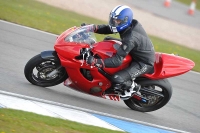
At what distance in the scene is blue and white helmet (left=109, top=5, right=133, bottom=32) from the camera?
28.3 ft

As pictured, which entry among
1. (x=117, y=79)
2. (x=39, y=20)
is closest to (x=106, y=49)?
(x=117, y=79)

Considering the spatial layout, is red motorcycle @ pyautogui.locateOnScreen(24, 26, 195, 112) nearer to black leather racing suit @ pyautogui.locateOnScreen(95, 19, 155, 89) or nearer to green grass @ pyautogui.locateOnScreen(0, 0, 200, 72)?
black leather racing suit @ pyautogui.locateOnScreen(95, 19, 155, 89)

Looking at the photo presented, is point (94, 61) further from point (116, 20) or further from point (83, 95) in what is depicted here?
point (83, 95)

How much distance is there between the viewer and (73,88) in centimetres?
926

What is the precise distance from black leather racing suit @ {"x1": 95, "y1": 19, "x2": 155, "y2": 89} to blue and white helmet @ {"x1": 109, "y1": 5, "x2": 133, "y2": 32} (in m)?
0.14

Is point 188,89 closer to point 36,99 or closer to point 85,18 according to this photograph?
point 36,99

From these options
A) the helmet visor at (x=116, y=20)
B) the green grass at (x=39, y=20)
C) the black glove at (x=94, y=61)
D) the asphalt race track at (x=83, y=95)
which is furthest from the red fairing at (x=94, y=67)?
the green grass at (x=39, y=20)

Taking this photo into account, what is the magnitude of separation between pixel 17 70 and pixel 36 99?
69.7 inches

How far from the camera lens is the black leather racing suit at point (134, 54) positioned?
870 centimetres

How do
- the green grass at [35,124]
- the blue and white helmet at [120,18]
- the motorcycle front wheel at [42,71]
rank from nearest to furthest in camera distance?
1. the green grass at [35,124]
2. the blue and white helmet at [120,18]
3. the motorcycle front wheel at [42,71]

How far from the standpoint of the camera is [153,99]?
9.55 meters

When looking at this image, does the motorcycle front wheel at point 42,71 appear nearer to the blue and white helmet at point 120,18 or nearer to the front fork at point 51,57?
the front fork at point 51,57

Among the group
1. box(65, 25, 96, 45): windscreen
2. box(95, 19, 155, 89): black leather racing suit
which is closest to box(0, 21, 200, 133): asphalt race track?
box(95, 19, 155, 89): black leather racing suit

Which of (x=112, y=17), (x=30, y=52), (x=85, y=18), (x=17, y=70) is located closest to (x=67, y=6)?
(x=85, y=18)
